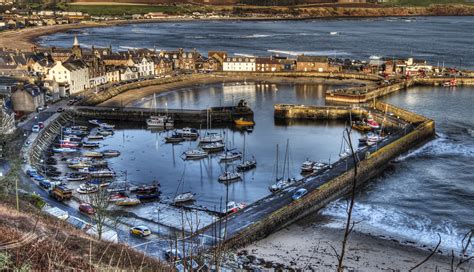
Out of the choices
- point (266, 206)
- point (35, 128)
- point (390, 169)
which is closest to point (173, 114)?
point (35, 128)

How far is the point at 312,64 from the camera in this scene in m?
45.2

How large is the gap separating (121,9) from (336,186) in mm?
119597

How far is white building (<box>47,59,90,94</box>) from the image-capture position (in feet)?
111

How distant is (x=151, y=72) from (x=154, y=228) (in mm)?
30492

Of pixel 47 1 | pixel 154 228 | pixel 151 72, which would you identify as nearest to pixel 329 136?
pixel 154 228

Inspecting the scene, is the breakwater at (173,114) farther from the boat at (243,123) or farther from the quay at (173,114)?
the boat at (243,123)

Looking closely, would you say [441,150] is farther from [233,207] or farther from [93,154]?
[93,154]

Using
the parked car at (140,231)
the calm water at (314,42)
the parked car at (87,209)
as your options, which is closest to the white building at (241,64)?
the calm water at (314,42)

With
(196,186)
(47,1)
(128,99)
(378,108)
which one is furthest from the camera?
(47,1)

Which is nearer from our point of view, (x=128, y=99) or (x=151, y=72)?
(x=128, y=99)

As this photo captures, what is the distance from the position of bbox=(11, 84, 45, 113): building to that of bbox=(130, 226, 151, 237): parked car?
54.5 feet

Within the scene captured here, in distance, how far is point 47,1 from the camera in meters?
135

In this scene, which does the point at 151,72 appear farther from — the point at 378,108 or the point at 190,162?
the point at 190,162

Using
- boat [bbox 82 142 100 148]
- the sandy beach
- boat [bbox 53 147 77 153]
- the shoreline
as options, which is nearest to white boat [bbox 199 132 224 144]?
boat [bbox 82 142 100 148]
